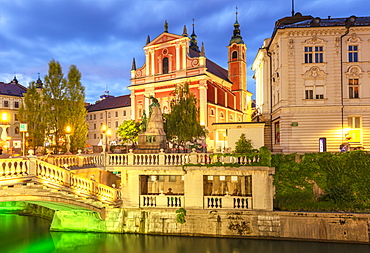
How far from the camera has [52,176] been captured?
44.4ft

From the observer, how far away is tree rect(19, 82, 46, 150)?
2783cm

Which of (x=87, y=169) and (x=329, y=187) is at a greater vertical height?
(x=87, y=169)

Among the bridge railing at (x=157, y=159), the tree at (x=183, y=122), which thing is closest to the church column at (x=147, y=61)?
the tree at (x=183, y=122)

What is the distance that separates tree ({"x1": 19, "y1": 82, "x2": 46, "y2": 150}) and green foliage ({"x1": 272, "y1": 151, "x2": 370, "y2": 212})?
2302cm

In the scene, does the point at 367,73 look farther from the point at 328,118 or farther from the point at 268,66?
the point at 268,66

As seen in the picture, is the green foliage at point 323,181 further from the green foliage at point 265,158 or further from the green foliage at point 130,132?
the green foliage at point 130,132

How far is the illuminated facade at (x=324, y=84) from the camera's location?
25.4 m

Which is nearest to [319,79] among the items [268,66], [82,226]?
[268,66]

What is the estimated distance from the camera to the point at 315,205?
1633cm

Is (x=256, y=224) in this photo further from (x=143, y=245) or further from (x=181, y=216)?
(x=143, y=245)

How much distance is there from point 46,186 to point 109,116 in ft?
207

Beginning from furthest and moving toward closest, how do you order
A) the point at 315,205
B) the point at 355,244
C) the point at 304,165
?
the point at 304,165 → the point at 315,205 → the point at 355,244

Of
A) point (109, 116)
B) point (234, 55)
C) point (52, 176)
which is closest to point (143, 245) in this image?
point (52, 176)

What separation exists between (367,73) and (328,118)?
215 inches
